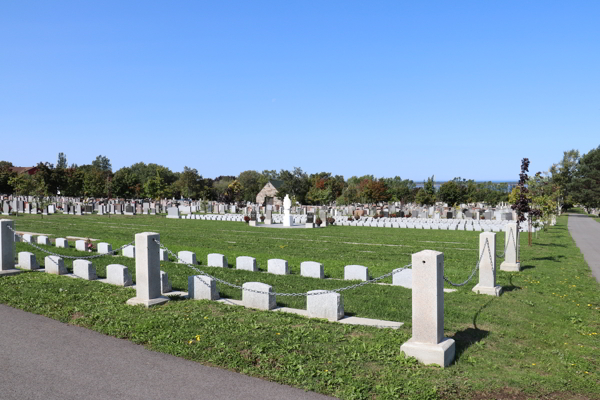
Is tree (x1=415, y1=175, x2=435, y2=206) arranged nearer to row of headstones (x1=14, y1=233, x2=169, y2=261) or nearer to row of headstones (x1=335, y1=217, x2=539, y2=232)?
row of headstones (x1=335, y1=217, x2=539, y2=232)

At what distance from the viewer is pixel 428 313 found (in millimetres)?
6031

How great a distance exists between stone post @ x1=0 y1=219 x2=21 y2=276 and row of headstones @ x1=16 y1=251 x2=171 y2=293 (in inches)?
17.5

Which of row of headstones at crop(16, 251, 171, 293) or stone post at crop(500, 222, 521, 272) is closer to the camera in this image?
row of headstones at crop(16, 251, 171, 293)

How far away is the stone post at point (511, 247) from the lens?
45.3 ft

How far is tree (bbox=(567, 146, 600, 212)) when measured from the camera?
214 feet

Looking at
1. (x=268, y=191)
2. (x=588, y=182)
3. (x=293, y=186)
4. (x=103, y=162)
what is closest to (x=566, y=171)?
(x=588, y=182)

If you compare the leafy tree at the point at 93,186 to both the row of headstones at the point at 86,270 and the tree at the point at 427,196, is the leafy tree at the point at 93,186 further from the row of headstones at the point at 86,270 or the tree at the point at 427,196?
Answer: the row of headstones at the point at 86,270

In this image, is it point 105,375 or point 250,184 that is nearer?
point 105,375

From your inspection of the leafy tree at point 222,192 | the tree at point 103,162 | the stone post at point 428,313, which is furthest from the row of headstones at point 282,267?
the tree at point 103,162

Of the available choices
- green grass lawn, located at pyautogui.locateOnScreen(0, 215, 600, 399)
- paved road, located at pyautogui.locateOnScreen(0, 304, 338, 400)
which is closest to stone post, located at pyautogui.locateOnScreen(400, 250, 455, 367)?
green grass lawn, located at pyautogui.locateOnScreen(0, 215, 600, 399)

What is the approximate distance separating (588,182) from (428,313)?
7438 cm

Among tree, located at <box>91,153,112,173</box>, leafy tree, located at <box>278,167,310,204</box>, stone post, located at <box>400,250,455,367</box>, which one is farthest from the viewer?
tree, located at <box>91,153,112,173</box>

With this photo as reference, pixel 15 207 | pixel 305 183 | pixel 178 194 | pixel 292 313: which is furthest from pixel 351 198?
Result: pixel 292 313

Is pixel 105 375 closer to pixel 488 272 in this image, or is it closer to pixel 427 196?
pixel 488 272
